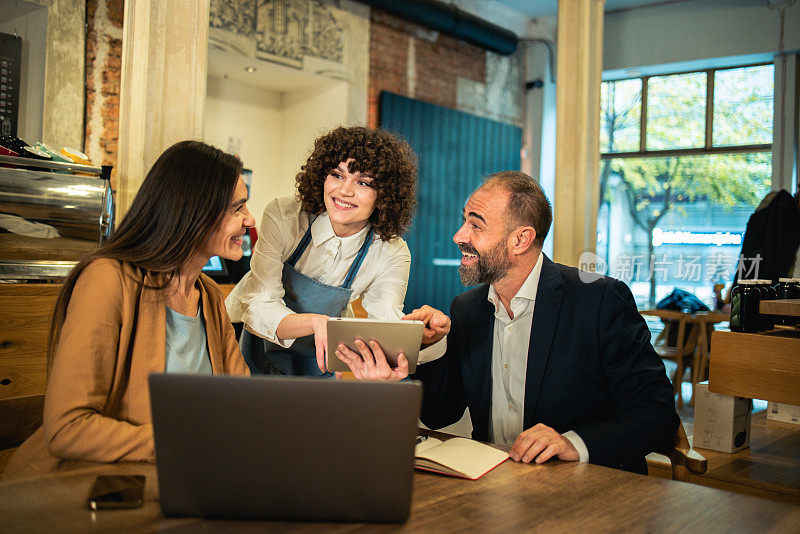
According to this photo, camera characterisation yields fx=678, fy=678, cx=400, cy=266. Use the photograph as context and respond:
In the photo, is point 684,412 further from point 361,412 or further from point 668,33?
point 361,412

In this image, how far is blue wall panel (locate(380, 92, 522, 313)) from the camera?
7.31 meters

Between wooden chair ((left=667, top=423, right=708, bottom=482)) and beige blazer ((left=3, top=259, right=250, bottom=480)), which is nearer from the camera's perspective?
beige blazer ((left=3, top=259, right=250, bottom=480))

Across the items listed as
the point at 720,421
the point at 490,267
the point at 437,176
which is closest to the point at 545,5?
the point at 437,176

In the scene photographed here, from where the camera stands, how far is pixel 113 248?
153 cm

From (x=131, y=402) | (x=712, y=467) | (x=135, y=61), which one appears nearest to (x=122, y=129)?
(x=135, y=61)

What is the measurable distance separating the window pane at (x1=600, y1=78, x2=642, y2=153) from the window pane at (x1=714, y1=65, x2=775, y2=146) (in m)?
0.94

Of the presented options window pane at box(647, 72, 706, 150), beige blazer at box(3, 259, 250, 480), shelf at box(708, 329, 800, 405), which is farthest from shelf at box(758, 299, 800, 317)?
window pane at box(647, 72, 706, 150)

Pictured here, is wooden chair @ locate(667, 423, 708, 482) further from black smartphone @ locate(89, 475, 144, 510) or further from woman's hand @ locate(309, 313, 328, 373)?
black smartphone @ locate(89, 475, 144, 510)

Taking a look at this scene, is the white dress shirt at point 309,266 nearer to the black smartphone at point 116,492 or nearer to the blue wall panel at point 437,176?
the black smartphone at point 116,492

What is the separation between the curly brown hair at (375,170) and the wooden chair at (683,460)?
1.13 m

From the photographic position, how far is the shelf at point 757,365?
243 cm

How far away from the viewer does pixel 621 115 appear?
344 inches

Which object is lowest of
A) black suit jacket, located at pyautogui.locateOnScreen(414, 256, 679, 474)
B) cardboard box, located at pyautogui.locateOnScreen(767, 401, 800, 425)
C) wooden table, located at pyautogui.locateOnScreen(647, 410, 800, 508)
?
wooden table, located at pyautogui.locateOnScreen(647, 410, 800, 508)

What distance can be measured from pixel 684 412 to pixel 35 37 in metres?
5.57
